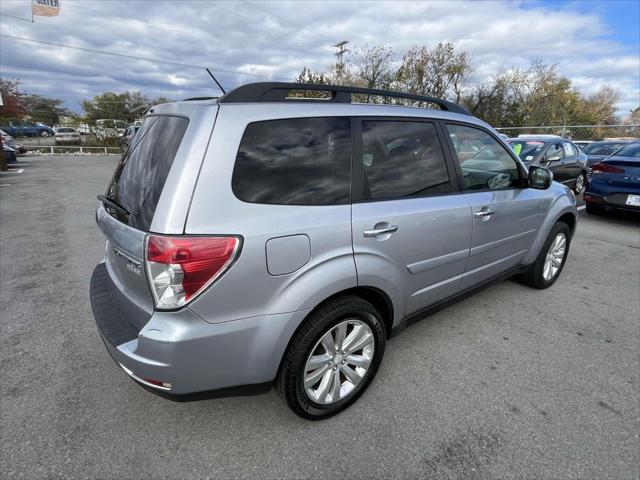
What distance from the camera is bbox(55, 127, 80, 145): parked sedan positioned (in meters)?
33.0

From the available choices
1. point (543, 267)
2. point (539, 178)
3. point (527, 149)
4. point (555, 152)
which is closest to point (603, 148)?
point (555, 152)

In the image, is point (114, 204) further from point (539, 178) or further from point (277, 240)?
point (539, 178)

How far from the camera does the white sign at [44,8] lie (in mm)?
12656

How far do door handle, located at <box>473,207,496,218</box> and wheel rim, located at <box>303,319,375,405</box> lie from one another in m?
1.28

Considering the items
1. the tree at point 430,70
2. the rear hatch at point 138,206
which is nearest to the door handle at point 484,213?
the rear hatch at point 138,206

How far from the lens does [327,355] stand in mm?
2102

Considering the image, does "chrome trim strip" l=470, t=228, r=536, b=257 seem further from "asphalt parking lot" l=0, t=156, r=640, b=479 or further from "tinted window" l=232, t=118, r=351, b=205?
"tinted window" l=232, t=118, r=351, b=205

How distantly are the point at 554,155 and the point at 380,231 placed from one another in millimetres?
8656

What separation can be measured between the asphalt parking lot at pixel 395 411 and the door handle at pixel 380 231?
3.55 ft

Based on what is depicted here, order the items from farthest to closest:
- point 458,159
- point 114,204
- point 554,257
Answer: point 554,257, point 458,159, point 114,204

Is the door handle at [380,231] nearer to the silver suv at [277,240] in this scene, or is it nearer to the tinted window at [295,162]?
the silver suv at [277,240]

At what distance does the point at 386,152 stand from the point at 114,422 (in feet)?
7.49

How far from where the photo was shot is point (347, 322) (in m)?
2.12

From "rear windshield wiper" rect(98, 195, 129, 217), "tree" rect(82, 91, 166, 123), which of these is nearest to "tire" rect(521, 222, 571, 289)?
"rear windshield wiper" rect(98, 195, 129, 217)
